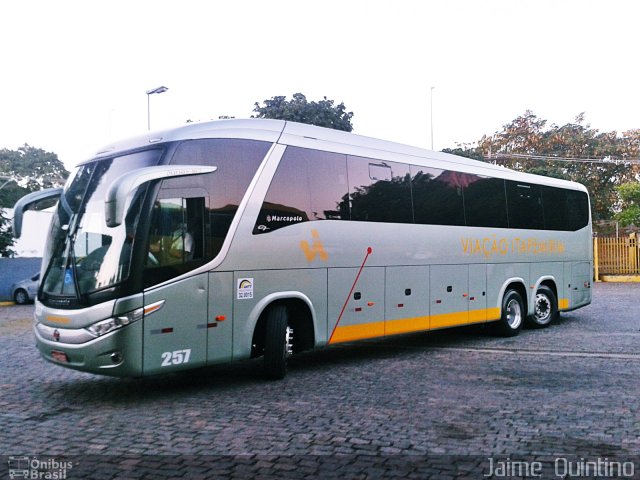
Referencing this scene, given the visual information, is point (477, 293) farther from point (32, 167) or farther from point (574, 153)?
point (32, 167)

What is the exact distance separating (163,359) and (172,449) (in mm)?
2027

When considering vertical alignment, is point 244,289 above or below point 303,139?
below

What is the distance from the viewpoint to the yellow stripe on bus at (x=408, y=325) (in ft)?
33.4

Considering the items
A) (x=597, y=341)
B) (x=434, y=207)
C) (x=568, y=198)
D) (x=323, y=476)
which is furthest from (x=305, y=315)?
(x=568, y=198)

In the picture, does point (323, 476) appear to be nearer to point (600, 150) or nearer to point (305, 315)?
point (305, 315)

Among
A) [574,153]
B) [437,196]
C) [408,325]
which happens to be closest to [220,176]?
[408,325]

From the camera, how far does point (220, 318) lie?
8336 mm

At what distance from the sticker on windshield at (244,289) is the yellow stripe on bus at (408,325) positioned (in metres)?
1.84

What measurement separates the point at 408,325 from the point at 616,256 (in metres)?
24.2

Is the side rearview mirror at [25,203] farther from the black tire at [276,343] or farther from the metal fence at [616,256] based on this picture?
the metal fence at [616,256]

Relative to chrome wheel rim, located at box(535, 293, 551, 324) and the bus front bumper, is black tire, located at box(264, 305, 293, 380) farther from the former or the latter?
chrome wheel rim, located at box(535, 293, 551, 324)

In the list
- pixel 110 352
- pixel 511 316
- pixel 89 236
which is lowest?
pixel 511 316

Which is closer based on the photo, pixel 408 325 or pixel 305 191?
pixel 305 191

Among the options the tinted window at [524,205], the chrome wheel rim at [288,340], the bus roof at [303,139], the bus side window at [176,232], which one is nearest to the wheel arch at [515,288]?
the tinted window at [524,205]
